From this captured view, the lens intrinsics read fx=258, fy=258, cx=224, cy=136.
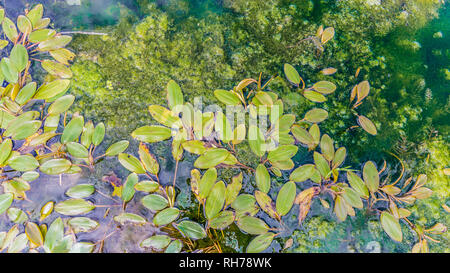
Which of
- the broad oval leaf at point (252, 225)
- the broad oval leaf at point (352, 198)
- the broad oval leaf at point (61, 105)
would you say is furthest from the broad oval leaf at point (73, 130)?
the broad oval leaf at point (352, 198)

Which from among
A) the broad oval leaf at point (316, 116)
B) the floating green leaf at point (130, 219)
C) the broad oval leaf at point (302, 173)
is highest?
the broad oval leaf at point (316, 116)

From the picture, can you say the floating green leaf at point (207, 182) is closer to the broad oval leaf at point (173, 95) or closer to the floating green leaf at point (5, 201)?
the broad oval leaf at point (173, 95)

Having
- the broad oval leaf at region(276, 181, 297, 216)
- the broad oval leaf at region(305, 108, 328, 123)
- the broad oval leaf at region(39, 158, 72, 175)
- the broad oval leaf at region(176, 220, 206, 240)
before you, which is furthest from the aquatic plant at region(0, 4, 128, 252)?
the broad oval leaf at region(305, 108, 328, 123)

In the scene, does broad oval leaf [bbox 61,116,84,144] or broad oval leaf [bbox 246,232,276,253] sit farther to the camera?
broad oval leaf [bbox 61,116,84,144]

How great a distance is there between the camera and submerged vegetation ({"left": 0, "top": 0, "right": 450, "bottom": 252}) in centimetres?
146

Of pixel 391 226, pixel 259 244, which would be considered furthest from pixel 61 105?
pixel 391 226

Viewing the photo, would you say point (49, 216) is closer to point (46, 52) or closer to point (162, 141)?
point (162, 141)

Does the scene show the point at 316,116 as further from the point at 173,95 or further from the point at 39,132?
the point at 39,132

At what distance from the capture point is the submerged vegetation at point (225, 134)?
1.46 metres

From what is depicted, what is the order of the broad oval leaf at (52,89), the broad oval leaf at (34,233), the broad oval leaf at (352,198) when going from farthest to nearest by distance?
the broad oval leaf at (52,89) → the broad oval leaf at (352,198) → the broad oval leaf at (34,233)

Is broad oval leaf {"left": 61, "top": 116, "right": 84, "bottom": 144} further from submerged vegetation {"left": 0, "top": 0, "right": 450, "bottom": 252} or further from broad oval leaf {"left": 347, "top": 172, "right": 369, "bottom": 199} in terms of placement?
broad oval leaf {"left": 347, "top": 172, "right": 369, "bottom": 199}

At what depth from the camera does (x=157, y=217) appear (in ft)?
4.72

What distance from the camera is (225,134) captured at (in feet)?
5.13
